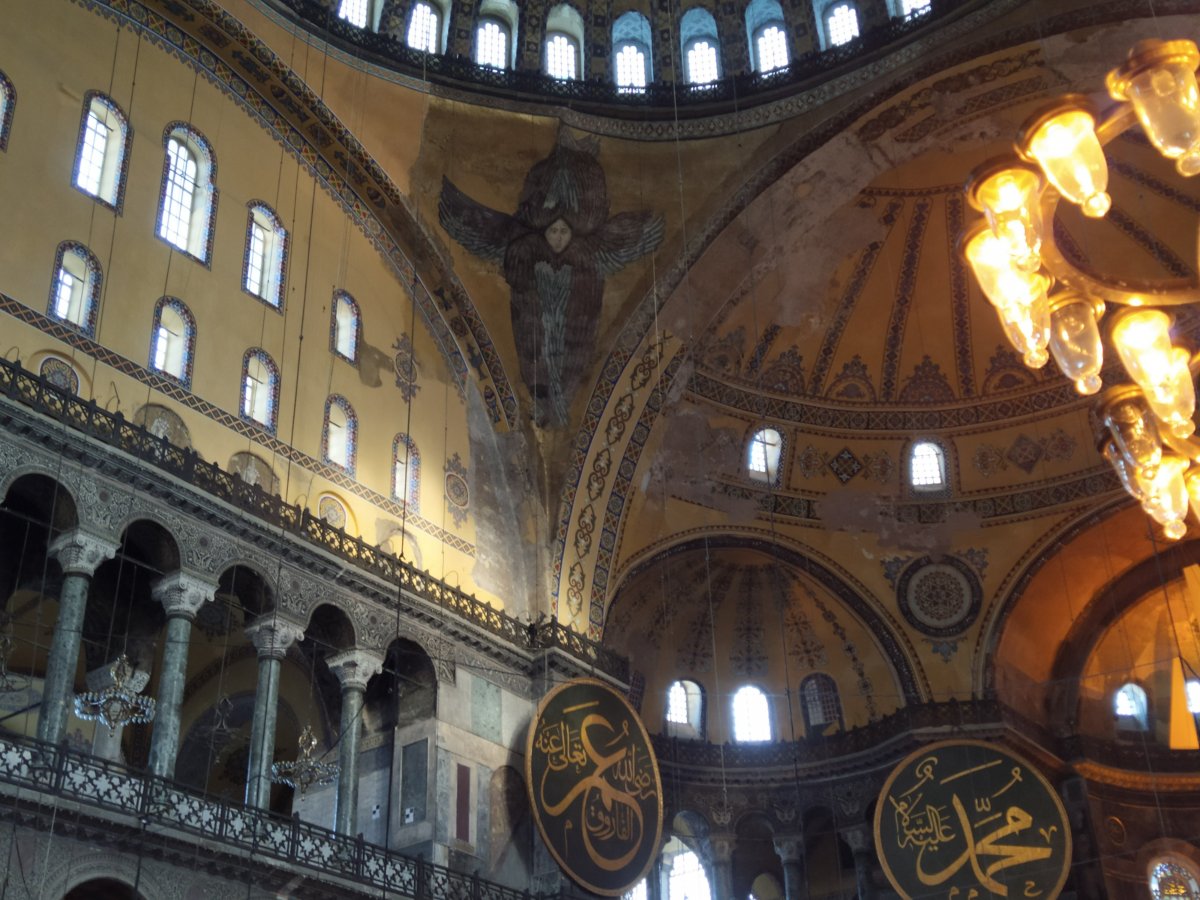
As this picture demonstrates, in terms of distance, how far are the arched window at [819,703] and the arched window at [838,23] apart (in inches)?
286

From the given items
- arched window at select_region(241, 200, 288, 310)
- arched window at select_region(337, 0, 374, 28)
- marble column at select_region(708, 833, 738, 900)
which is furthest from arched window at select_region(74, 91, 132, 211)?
marble column at select_region(708, 833, 738, 900)

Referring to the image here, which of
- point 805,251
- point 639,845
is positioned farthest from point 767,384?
point 639,845

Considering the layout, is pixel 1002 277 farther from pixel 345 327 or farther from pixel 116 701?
pixel 345 327

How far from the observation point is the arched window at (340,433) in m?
11.7

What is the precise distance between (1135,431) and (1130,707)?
10331mm

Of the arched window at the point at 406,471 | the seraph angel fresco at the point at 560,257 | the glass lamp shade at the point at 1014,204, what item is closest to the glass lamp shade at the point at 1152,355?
the glass lamp shade at the point at 1014,204

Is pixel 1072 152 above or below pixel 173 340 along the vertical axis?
below

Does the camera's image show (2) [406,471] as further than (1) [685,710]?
No

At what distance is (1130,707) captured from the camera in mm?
16203

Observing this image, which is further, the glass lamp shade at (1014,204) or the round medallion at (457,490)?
the round medallion at (457,490)

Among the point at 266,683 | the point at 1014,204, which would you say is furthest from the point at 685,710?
the point at 1014,204

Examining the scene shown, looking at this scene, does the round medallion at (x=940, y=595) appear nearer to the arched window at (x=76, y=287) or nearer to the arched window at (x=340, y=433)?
the arched window at (x=340, y=433)

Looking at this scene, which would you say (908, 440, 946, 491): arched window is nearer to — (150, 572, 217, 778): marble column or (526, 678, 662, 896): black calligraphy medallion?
(526, 678, 662, 896): black calligraphy medallion

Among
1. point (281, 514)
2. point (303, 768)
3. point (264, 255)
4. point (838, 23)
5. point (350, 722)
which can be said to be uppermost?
point (838, 23)
